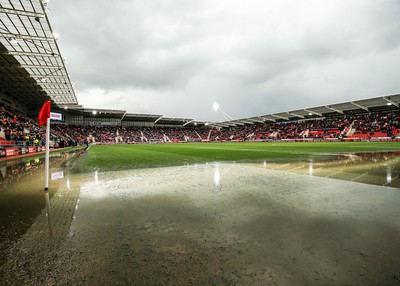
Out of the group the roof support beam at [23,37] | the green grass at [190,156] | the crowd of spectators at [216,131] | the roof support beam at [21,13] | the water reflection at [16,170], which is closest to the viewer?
the water reflection at [16,170]

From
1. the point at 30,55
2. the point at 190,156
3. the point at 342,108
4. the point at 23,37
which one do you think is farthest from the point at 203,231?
the point at 342,108

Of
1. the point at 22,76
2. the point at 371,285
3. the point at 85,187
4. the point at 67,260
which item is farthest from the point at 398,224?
the point at 22,76

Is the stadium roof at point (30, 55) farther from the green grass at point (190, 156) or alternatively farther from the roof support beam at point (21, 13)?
the green grass at point (190, 156)

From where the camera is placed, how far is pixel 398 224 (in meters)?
3.01

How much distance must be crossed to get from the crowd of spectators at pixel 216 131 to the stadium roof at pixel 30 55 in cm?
502

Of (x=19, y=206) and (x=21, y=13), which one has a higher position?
(x=21, y=13)

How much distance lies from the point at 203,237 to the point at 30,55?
27.7m

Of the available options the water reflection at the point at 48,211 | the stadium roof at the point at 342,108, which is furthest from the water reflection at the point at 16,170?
the stadium roof at the point at 342,108

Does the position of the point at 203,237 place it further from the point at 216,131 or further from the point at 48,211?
the point at 216,131

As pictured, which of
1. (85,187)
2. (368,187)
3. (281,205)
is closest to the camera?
(281,205)

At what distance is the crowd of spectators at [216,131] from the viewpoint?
3452 cm

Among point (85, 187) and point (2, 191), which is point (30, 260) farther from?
point (2, 191)

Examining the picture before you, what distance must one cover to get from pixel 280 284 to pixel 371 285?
760mm

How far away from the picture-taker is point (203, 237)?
106 inches
